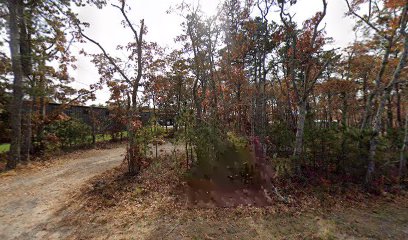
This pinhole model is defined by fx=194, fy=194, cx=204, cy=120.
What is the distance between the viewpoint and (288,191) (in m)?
5.44

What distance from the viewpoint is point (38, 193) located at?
17.0 feet

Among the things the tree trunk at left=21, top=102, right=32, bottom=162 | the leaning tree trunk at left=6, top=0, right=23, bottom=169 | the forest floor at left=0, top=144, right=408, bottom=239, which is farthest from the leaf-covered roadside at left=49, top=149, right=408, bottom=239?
the tree trunk at left=21, top=102, right=32, bottom=162

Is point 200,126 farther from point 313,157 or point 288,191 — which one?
point 313,157

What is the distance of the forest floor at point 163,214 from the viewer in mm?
3545

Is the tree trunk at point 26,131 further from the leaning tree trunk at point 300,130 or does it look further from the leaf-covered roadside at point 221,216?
the leaning tree trunk at point 300,130

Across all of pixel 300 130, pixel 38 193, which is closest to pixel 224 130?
pixel 300 130

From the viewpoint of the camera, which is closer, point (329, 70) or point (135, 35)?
point (135, 35)

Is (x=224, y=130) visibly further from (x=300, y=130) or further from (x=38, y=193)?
(x=38, y=193)

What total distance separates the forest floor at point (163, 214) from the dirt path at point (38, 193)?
20 mm

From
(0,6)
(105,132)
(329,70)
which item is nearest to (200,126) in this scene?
(0,6)

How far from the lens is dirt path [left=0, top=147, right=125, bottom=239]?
3680 millimetres

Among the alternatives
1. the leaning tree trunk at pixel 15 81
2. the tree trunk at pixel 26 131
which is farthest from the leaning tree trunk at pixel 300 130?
the tree trunk at pixel 26 131

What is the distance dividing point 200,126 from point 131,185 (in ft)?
8.97

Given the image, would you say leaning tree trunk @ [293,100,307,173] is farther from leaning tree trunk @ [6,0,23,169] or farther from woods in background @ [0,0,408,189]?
leaning tree trunk @ [6,0,23,169]
